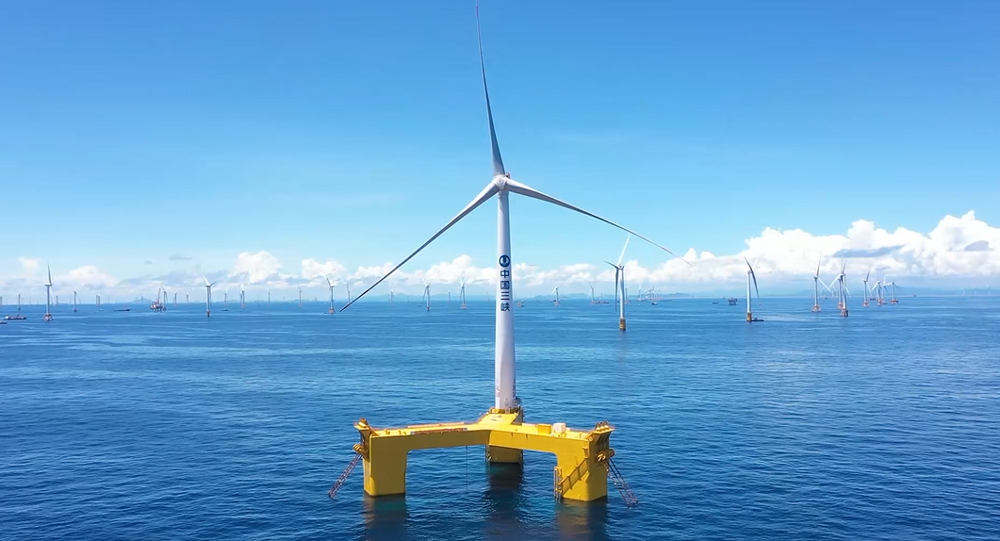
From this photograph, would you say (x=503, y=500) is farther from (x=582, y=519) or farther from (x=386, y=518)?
(x=386, y=518)

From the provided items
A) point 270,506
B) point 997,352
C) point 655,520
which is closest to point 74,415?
point 270,506

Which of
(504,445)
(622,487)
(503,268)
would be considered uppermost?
(503,268)

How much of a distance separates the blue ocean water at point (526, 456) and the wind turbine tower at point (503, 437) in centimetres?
181

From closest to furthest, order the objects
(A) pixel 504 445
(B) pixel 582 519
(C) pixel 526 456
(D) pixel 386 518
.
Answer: (B) pixel 582 519
(D) pixel 386 518
(A) pixel 504 445
(C) pixel 526 456

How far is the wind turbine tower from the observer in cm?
4978

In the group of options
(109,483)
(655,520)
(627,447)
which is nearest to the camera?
(655,520)

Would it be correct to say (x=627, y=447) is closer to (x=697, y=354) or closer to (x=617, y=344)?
(x=697, y=354)

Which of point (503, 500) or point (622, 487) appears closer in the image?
point (503, 500)

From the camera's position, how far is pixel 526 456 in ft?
211

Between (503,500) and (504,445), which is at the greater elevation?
Result: (504,445)

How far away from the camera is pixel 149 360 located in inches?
6102

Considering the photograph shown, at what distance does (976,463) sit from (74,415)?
104306 mm

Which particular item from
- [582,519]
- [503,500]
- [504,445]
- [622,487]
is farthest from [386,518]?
[622,487]

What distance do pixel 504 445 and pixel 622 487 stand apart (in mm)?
10553
